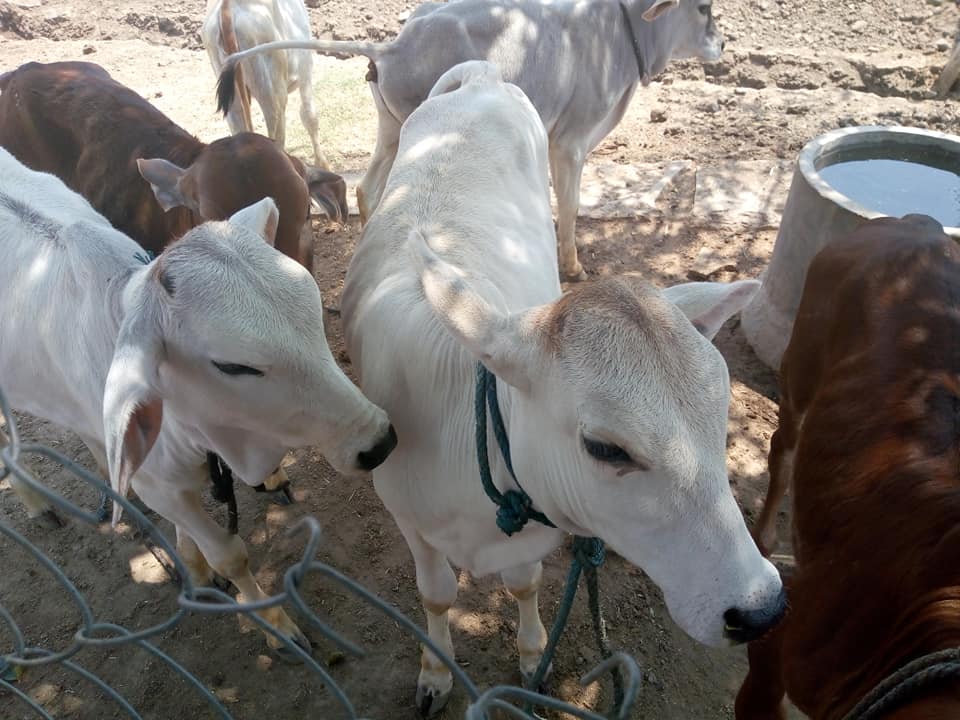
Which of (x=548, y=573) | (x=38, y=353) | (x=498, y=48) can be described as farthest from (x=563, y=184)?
(x=38, y=353)

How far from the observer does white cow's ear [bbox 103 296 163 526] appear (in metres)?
1.85

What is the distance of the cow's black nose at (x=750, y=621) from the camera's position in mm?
1485

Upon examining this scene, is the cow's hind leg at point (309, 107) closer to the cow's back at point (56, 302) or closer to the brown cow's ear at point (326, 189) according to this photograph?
the brown cow's ear at point (326, 189)

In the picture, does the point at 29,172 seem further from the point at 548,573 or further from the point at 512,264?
the point at 548,573

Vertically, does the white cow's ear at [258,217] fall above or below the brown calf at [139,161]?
above

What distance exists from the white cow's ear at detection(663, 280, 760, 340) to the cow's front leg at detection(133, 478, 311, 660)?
168cm

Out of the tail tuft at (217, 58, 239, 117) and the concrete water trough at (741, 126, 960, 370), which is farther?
the tail tuft at (217, 58, 239, 117)

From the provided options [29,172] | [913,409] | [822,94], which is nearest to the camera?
[913,409]

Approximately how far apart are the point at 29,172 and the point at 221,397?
6.63ft

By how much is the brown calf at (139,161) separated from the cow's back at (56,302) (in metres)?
0.66

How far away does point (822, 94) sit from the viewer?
687 cm

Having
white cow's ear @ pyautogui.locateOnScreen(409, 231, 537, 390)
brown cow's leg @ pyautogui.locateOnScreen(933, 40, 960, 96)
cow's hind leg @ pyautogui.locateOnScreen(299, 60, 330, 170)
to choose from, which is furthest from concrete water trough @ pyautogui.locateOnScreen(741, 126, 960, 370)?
cow's hind leg @ pyautogui.locateOnScreen(299, 60, 330, 170)

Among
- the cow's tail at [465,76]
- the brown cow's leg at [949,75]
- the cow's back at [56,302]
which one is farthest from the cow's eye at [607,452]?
the brown cow's leg at [949,75]

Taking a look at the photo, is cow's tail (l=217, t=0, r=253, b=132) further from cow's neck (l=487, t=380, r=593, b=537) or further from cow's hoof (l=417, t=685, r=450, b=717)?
cow's neck (l=487, t=380, r=593, b=537)
